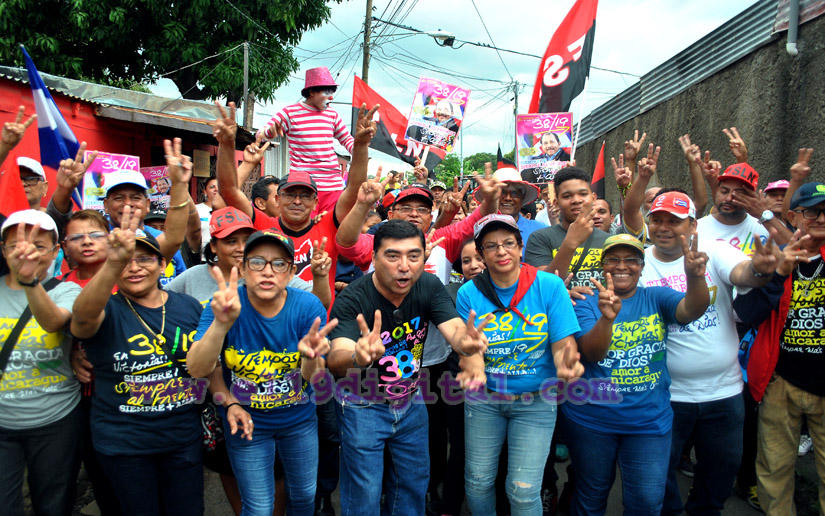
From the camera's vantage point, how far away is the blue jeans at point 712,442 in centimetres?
314

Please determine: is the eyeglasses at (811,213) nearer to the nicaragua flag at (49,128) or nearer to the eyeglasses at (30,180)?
the eyeglasses at (30,180)

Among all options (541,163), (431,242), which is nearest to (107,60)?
A: (541,163)

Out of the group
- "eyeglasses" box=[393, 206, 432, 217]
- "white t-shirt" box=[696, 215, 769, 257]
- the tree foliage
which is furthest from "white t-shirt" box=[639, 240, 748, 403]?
the tree foliage

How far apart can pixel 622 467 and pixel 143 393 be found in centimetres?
262

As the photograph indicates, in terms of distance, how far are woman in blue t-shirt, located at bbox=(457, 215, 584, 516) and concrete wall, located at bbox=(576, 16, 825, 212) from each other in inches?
169

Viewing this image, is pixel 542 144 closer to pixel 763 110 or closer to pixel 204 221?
pixel 763 110

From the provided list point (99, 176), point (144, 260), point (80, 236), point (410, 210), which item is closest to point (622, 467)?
point (410, 210)

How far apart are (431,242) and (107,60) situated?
51.6ft

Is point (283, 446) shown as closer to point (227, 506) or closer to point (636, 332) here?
point (227, 506)

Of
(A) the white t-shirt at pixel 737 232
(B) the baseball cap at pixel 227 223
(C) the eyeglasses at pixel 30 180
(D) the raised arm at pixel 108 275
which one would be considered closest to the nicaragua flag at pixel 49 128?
(C) the eyeglasses at pixel 30 180

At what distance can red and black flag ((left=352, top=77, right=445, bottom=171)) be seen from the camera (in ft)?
21.6

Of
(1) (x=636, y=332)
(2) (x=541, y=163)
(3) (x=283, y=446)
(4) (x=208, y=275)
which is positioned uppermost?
→ (2) (x=541, y=163)

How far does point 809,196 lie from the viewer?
3064 millimetres

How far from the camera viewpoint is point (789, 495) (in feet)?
10.6
